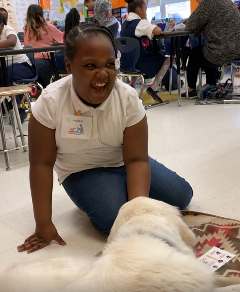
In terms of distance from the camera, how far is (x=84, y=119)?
135 centimetres

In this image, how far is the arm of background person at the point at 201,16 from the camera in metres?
3.60

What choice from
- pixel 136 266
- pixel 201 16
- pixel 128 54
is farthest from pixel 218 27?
pixel 136 266

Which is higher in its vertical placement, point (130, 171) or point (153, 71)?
point (153, 71)

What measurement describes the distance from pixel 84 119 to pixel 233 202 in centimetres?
81

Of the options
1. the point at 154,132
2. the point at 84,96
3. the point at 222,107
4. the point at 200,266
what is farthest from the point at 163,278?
the point at 222,107

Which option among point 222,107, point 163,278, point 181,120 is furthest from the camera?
point 222,107

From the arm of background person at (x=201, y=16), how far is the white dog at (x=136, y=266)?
3144 millimetres

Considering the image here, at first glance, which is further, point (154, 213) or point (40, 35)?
point (40, 35)

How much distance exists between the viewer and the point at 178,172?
205cm

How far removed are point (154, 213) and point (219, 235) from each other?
0.53 meters

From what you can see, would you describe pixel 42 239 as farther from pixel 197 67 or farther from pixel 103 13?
pixel 103 13

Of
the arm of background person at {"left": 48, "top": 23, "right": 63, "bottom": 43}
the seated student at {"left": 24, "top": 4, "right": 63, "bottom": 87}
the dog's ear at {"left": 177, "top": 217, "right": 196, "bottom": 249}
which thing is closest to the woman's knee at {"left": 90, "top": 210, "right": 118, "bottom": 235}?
the dog's ear at {"left": 177, "top": 217, "right": 196, "bottom": 249}

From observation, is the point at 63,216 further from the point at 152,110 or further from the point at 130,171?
the point at 152,110

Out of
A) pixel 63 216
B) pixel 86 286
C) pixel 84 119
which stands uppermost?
pixel 84 119
